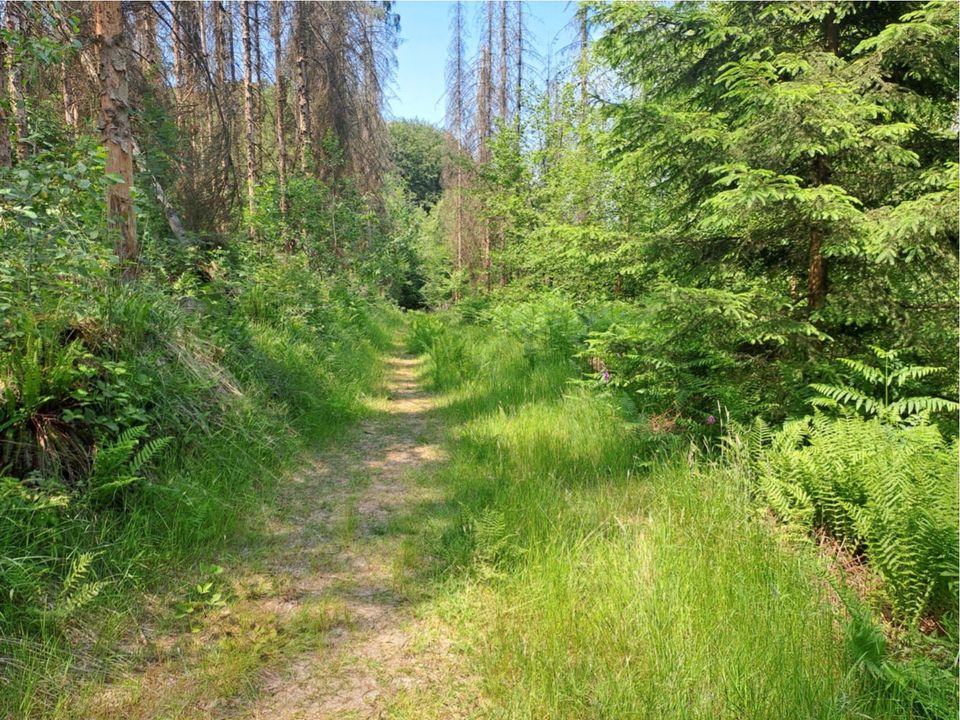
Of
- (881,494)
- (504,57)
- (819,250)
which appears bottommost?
(881,494)

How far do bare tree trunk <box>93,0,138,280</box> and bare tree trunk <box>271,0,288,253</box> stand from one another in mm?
5861

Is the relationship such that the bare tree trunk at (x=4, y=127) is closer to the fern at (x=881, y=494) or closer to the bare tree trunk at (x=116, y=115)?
the bare tree trunk at (x=116, y=115)

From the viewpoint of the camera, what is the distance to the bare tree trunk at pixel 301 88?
481 inches

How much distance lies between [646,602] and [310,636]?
151cm

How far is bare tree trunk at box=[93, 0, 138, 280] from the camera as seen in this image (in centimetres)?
462

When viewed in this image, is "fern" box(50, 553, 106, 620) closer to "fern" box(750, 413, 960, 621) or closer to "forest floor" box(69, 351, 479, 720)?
"forest floor" box(69, 351, 479, 720)

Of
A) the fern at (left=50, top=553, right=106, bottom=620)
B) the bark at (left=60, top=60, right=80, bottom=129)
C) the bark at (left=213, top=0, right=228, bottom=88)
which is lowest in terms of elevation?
the fern at (left=50, top=553, right=106, bottom=620)

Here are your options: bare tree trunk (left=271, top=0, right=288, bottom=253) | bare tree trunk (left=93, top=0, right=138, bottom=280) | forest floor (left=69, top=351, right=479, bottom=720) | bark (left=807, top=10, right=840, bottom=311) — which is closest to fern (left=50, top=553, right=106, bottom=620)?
forest floor (left=69, top=351, right=479, bottom=720)

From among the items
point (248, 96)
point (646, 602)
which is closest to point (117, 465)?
point (646, 602)

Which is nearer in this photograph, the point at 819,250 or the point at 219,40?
the point at 819,250

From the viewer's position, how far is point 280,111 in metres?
12.1

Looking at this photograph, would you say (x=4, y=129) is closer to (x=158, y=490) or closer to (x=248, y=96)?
(x=158, y=490)

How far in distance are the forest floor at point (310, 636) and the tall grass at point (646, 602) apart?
0.23m

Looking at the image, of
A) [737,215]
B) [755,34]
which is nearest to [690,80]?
[755,34]
